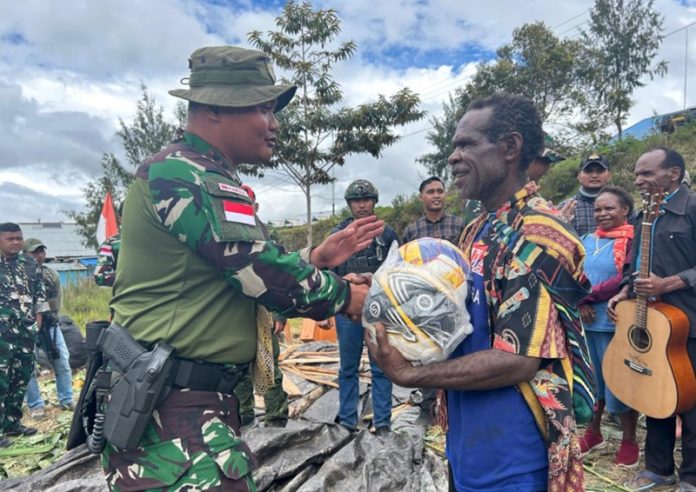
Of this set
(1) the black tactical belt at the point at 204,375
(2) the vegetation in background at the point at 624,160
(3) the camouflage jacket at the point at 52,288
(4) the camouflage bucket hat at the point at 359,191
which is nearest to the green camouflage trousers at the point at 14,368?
(3) the camouflage jacket at the point at 52,288

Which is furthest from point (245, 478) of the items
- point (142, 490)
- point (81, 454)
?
point (81, 454)

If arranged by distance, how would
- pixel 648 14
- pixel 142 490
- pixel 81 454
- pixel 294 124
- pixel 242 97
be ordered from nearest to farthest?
pixel 142 490, pixel 242 97, pixel 81 454, pixel 294 124, pixel 648 14

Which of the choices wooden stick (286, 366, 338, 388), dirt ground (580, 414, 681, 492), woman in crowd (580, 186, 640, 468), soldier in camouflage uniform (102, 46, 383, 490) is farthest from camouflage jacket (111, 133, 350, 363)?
wooden stick (286, 366, 338, 388)

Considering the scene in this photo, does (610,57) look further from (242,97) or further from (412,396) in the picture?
(242,97)

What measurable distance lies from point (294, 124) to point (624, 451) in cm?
1179

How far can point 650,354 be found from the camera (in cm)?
384

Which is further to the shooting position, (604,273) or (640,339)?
(604,273)

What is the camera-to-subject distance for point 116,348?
196 cm

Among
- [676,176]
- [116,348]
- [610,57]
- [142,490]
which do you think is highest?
[610,57]

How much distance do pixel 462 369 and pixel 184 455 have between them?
112 centimetres

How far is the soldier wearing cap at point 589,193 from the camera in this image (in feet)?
17.7

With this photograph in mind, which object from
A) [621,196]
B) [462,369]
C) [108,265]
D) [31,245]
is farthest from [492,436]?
[31,245]

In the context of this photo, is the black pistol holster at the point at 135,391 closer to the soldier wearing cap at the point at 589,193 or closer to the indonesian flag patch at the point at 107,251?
the indonesian flag patch at the point at 107,251

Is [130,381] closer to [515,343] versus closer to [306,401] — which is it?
[515,343]
